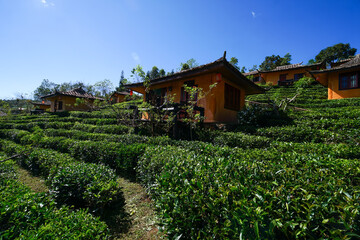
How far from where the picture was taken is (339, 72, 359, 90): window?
43.4ft

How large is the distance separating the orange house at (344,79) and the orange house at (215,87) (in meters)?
7.56

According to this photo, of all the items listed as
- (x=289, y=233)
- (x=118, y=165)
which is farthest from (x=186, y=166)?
(x=118, y=165)

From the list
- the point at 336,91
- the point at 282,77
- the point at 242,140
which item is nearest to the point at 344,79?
the point at 336,91

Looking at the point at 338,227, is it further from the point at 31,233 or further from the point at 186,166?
the point at 31,233

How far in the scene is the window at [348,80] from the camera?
13.2 m

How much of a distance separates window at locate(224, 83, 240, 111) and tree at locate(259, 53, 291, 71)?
142ft

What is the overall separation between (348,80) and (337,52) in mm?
42828

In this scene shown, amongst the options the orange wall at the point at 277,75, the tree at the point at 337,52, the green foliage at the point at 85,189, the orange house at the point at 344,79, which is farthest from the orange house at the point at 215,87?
the tree at the point at 337,52

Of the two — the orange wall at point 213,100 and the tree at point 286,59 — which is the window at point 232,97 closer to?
the orange wall at point 213,100

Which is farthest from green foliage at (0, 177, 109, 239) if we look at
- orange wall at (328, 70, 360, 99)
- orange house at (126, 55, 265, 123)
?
orange wall at (328, 70, 360, 99)

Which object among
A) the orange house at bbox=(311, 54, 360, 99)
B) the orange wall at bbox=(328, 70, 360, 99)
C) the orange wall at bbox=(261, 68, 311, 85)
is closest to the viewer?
the orange house at bbox=(311, 54, 360, 99)

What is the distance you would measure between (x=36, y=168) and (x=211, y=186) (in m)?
8.60

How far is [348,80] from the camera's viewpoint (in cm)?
1379

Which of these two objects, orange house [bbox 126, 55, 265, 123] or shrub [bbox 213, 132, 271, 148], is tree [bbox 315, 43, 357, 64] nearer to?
orange house [bbox 126, 55, 265, 123]
